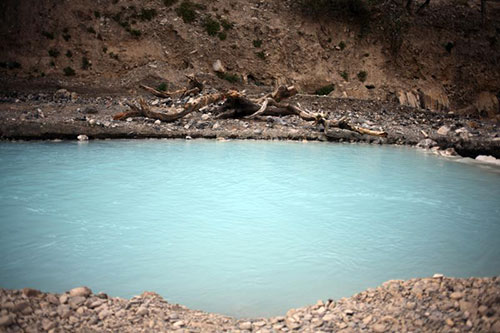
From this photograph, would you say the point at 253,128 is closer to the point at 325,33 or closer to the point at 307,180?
the point at 307,180

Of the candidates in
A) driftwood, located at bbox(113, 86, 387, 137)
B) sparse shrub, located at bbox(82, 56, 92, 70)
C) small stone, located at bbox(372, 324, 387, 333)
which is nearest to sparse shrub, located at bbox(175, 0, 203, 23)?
sparse shrub, located at bbox(82, 56, 92, 70)

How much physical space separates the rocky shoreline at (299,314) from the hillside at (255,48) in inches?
597

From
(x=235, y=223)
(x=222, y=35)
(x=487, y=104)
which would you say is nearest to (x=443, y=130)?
(x=487, y=104)

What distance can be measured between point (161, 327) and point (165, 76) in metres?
16.3

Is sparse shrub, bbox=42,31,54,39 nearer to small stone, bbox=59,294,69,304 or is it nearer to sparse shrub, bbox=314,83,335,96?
sparse shrub, bbox=314,83,335,96

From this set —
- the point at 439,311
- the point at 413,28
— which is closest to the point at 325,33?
the point at 413,28

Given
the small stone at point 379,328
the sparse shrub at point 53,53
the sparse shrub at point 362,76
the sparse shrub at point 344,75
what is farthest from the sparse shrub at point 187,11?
the small stone at point 379,328

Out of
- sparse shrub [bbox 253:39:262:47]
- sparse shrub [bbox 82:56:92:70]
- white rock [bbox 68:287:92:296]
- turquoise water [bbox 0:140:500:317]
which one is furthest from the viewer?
Answer: sparse shrub [bbox 253:39:262:47]

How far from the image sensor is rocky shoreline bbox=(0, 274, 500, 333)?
136 inches

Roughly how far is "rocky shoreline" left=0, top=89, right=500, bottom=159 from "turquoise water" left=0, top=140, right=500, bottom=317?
83 cm

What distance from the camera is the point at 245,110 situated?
14531 mm

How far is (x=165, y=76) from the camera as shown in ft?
62.3

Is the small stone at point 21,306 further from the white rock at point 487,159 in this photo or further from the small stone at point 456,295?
the white rock at point 487,159

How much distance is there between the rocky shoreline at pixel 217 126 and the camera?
39.5 feet
